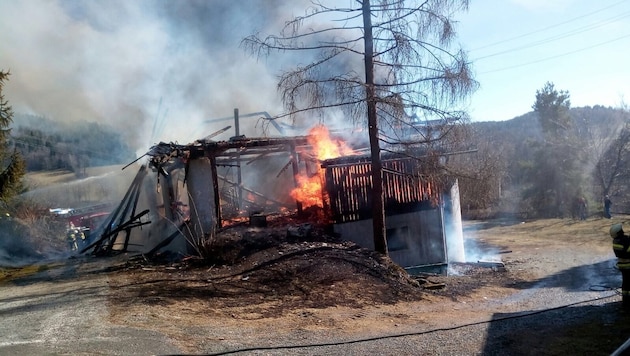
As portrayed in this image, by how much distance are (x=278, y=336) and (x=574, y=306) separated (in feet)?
16.7

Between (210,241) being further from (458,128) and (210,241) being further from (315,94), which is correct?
(458,128)

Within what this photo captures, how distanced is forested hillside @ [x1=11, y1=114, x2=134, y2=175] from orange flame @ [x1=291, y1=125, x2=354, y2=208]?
21961mm

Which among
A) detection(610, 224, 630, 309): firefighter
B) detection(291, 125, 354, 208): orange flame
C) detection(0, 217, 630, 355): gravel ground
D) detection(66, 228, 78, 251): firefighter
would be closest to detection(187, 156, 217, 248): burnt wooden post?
detection(291, 125, 354, 208): orange flame

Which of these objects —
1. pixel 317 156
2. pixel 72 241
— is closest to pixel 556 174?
pixel 317 156

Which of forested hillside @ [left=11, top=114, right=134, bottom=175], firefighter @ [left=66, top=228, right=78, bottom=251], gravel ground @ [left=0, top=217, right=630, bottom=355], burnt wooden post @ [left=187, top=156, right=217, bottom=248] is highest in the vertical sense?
forested hillside @ [left=11, top=114, right=134, bottom=175]

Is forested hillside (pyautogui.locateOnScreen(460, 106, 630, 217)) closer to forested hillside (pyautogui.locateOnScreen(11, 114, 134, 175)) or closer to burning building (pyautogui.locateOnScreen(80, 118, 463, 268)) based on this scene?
burning building (pyautogui.locateOnScreen(80, 118, 463, 268))

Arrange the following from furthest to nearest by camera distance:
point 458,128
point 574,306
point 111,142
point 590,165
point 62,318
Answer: point 111,142 → point 590,165 → point 458,128 → point 574,306 → point 62,318

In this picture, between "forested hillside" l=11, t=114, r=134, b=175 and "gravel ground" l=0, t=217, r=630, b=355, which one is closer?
"gravel ground" l=0, t=217, r=630, b=355

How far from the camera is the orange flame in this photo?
46.5ft

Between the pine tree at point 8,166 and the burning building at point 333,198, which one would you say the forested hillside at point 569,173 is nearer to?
the burning building at point 333,198

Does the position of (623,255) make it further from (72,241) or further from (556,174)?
(556,174)

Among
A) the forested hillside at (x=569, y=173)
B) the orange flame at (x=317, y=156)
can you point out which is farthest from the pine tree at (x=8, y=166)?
the forested hillside at (x=569, y=173)

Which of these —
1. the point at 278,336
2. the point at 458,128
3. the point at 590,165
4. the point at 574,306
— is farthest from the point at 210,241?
the point at 590,165

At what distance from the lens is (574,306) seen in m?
8.12
